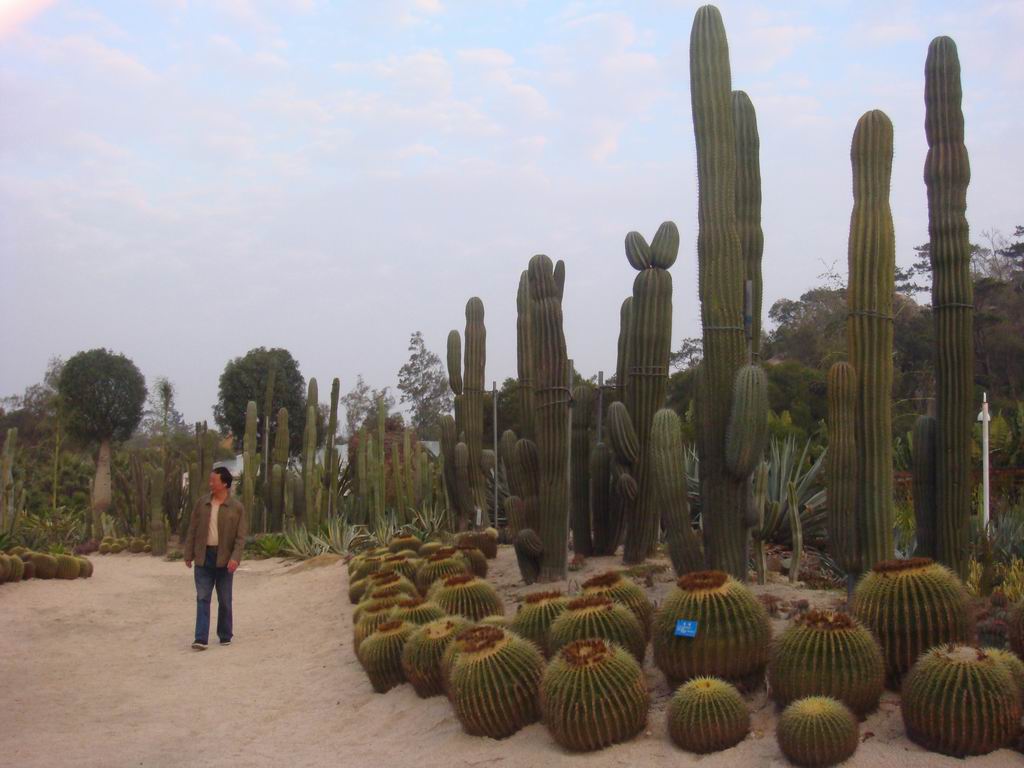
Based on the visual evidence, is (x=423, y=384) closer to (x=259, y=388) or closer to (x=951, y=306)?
(x=259, y=388)

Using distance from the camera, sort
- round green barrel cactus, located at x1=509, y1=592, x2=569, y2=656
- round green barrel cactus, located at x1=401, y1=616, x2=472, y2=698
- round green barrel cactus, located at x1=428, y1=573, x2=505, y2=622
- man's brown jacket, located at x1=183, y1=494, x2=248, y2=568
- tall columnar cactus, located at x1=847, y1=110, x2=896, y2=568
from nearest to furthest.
→ round green barrel cactus, located at x1=509, y1=592, x2=569, y2=656, round green barrel cactus, located at x1=401, y1=616, x2=472, y2=698, tall columnar cactus, located at x1=847, y1=110, x2=896, y2=568, round green barrel cactus, located at x1=428, y1=573, x2=505, y2=622, man's brown jacket, located at x1=183, y1=494, x2=248, y2=568

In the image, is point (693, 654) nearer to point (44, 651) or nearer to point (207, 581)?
point (207, 581)

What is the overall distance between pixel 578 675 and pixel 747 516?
280cm

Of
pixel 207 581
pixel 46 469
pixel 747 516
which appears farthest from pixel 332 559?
pixel 46 469

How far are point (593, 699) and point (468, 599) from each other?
2837 mm

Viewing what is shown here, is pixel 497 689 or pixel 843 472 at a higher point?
pixel 843 472

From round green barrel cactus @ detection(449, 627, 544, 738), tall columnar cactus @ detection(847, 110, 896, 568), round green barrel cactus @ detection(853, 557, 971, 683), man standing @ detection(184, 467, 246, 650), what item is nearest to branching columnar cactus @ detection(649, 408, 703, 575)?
tall columnar cactus @ detection(847, 110, 896, 568)

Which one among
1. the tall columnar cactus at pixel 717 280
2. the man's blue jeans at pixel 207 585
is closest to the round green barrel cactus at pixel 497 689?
the tall columnar cactus at pixel 717 280

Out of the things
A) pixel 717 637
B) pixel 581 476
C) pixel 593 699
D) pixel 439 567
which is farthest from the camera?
pixel 581 476

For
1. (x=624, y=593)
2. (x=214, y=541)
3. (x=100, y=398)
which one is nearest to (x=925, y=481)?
(x=624, y=593)

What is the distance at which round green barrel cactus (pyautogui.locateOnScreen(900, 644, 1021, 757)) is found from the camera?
14.3 ft

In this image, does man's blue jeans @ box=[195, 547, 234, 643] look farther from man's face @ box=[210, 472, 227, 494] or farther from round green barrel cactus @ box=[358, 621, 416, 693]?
round green barrel cactus @ box=[358, 621, 416, 693]

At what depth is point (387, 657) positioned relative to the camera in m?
7.11

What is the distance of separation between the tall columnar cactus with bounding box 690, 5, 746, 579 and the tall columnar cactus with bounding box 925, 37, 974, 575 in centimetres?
153
